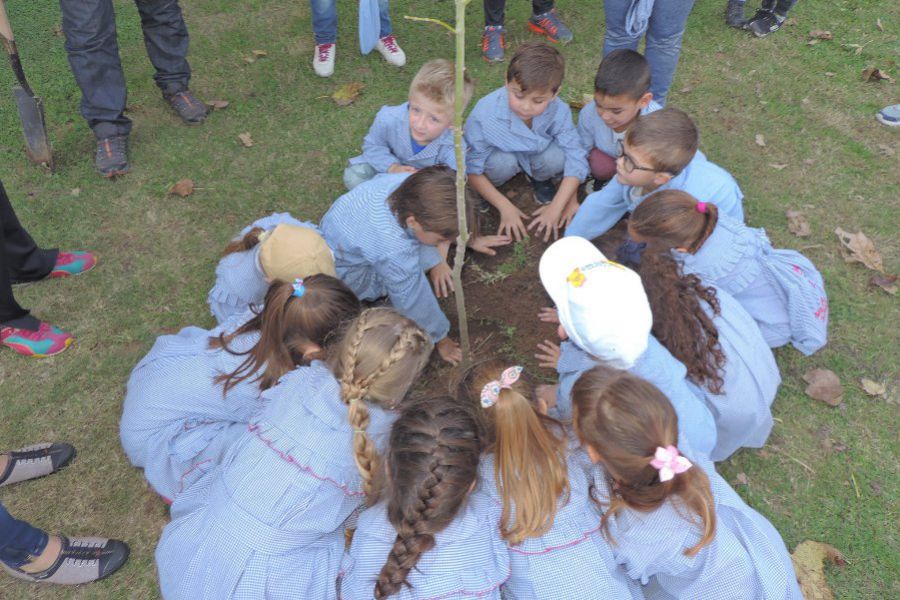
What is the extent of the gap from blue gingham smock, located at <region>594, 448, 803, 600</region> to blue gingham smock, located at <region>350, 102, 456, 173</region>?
2.11 meters

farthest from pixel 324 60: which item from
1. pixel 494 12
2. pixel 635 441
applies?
pixel 635 441

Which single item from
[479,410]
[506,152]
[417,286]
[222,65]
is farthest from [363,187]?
[222,65]

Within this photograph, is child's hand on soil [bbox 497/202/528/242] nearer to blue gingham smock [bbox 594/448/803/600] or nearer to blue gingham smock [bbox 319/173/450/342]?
blue gingham smock [bbox 319/173/450/342]

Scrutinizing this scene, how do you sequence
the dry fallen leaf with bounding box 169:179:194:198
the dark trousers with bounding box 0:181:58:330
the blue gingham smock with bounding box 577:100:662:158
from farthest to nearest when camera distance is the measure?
the dry fallen leaf with bounding box 169:179:194:198 → the blue gingham smock with bounding box 577:100:662:158 → the dark trousers with bounding box 0:181:58:330

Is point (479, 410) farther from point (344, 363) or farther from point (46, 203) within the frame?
point (46, 203)

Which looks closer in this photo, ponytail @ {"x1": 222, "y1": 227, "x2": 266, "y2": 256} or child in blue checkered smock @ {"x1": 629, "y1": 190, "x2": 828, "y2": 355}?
child in blue checkered smock @ {"x1": 629, "y1": 190, "x2": 828, "y2": 355}

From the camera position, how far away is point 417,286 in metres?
3.14

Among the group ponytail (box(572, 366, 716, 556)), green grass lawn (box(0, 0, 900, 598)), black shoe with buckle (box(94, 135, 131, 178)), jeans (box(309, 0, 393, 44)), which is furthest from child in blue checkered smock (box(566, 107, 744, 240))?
black shoe with buckle (box(94, 135, 131, 178))

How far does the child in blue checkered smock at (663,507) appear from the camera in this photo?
76.9 inches

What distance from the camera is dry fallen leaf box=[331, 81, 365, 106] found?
460cm

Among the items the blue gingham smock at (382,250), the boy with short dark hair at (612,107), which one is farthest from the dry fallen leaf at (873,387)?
the blue gingham smock at (382,250)

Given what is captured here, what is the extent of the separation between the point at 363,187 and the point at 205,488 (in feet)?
5.13

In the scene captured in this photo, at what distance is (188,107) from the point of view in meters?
4.40

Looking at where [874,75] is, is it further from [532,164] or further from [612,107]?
[532,164]
